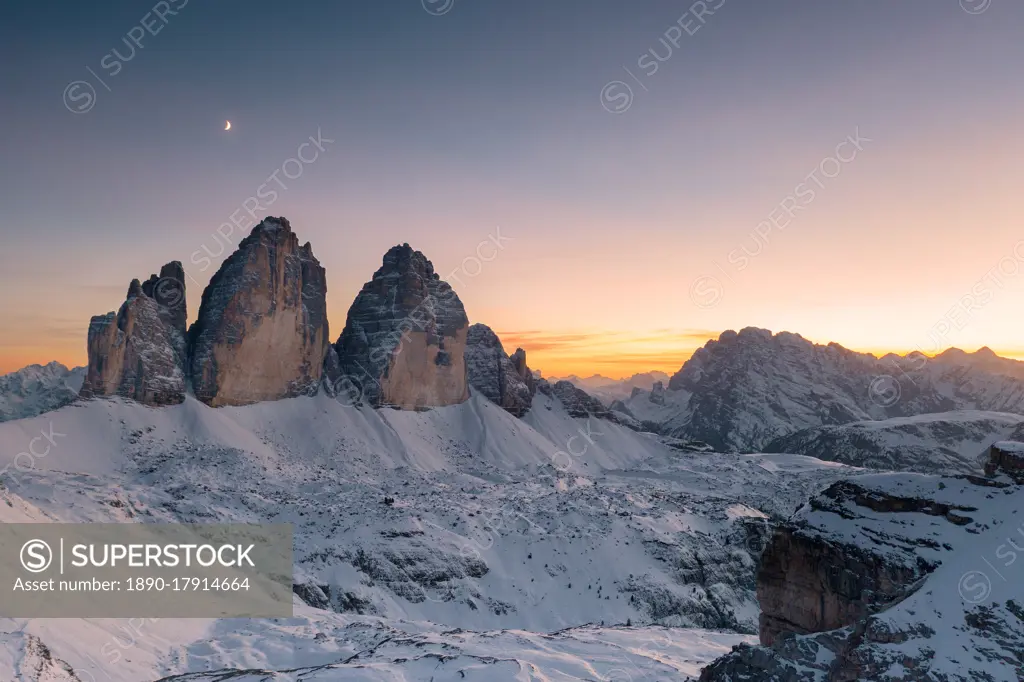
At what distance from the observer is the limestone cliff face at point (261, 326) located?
12238 centimetres

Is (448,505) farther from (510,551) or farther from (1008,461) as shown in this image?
(1008,461)

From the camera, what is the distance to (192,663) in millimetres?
42094

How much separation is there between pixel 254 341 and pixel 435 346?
137 feet

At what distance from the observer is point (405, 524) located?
75.7 metres

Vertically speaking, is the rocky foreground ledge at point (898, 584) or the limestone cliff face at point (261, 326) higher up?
the limestone cliff face at point (261, 326)

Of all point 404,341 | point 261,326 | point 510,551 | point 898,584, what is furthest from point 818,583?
point 404,341

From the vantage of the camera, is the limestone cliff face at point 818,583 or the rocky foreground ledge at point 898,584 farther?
the limestone cliff face at point 818,583

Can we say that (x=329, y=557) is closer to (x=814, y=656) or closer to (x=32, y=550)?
(x=32, y=550)

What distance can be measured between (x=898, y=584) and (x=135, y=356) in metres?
117

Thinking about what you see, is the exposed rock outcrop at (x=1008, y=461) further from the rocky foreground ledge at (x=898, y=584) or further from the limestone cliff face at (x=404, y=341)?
the limestone cliff face at (x=404, y=341)

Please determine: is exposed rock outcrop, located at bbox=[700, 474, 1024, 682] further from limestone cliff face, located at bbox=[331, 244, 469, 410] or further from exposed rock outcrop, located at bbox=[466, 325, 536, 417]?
exposed rock outcrop, located at bbox=[466, 325, 536, 417]

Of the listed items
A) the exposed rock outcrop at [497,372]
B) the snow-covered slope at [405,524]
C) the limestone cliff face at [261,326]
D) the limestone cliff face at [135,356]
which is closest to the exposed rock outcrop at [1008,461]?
the snow-covered slope at [405,524]

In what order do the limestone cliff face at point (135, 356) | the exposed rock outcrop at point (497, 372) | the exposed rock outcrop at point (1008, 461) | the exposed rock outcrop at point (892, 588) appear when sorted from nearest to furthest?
1. the exposed rock outcrop at point (892, 588)
2. the exposed rock outcrop at point (1008, 461)
3. the limestone cliff face at point (135, 356)
4. the exposed rock outcrop at point (497, 372)

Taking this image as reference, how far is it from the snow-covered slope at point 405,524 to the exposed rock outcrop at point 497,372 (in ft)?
131
